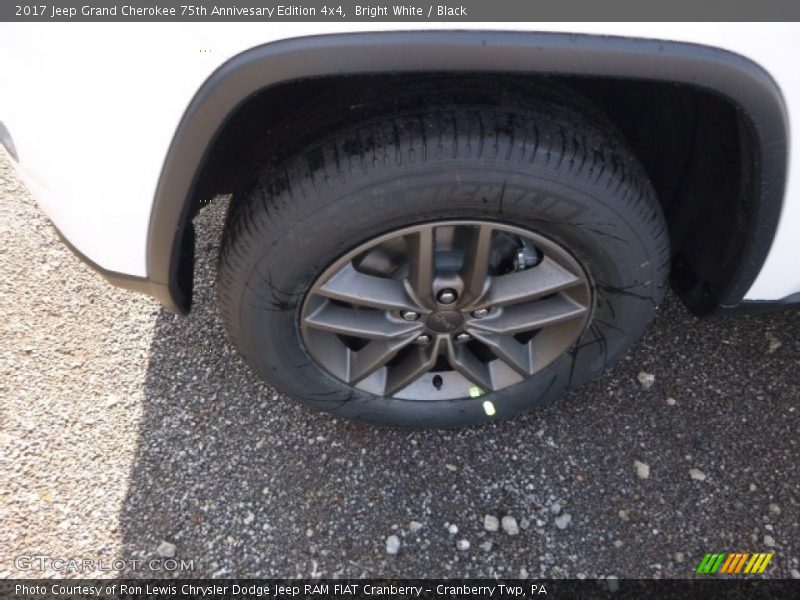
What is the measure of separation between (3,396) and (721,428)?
7.91ft

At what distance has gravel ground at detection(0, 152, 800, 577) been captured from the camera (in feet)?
6.22

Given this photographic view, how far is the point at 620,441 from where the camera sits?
209 cm

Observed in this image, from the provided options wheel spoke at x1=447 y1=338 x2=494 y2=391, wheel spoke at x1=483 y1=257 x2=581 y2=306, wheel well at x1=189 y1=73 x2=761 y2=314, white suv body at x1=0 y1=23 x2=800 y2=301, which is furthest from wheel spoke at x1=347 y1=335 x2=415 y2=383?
white suv body at x1=0 y1=23 x2=800 y2=301

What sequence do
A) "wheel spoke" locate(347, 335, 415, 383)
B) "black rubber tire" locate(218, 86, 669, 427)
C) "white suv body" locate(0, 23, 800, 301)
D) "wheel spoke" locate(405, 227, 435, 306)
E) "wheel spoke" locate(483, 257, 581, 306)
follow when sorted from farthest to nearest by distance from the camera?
"wheel spoke" locate(347, 335, 415, 383) < "wheel spoke" locate(483, 257, 581, 306) < "wheel spoke" locate(405, 227, 435, 306) < "black rubber tire" locate(218, 86, 669, 427) < "white suv body" locate(0, 23, 800, 301)

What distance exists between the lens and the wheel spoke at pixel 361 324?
175 cm

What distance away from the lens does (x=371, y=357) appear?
1876mm

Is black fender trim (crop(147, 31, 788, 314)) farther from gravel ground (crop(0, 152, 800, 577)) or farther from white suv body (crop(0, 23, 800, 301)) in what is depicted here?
gravel ground (crop(0, 152, 800, 577))

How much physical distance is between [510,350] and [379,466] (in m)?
0.57

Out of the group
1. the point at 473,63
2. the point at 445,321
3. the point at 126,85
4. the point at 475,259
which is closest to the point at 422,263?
the point at 475,259

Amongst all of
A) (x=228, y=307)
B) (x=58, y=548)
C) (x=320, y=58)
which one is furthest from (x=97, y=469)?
(x=320, y=58)

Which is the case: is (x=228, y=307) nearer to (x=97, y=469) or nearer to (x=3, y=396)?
(x=97, y=469)

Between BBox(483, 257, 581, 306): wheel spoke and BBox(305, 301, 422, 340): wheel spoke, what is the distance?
23cm

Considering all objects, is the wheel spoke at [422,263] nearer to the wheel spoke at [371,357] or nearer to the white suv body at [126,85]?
the wheel spoke at [371,357]

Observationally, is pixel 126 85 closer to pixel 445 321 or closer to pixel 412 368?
pixel 445 321
